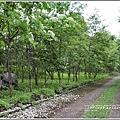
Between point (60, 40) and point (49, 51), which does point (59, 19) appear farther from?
point (60, 40)

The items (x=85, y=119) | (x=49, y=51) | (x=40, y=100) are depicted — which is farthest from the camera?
Answer: (x=49, y=51)

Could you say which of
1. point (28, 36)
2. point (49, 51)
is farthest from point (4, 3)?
point (49, 51)

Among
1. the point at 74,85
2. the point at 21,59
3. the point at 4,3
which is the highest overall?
the point at 4,3

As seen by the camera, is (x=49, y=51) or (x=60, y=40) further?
(x=60, y=40)

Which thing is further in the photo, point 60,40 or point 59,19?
point 60,40

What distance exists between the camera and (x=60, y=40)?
1468 cm

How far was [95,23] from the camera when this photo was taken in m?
19.2

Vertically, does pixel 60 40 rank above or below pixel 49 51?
above

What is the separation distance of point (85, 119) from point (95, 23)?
46.7 ft

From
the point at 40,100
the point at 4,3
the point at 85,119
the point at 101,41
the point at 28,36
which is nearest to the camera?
the point at 28,36

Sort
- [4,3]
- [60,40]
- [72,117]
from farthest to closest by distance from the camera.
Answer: [60,40], [72,117], [4,3]

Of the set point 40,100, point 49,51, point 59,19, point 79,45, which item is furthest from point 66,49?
point 59,19

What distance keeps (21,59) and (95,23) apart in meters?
9.37

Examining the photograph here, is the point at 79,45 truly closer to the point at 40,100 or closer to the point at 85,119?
the point at 40,100
